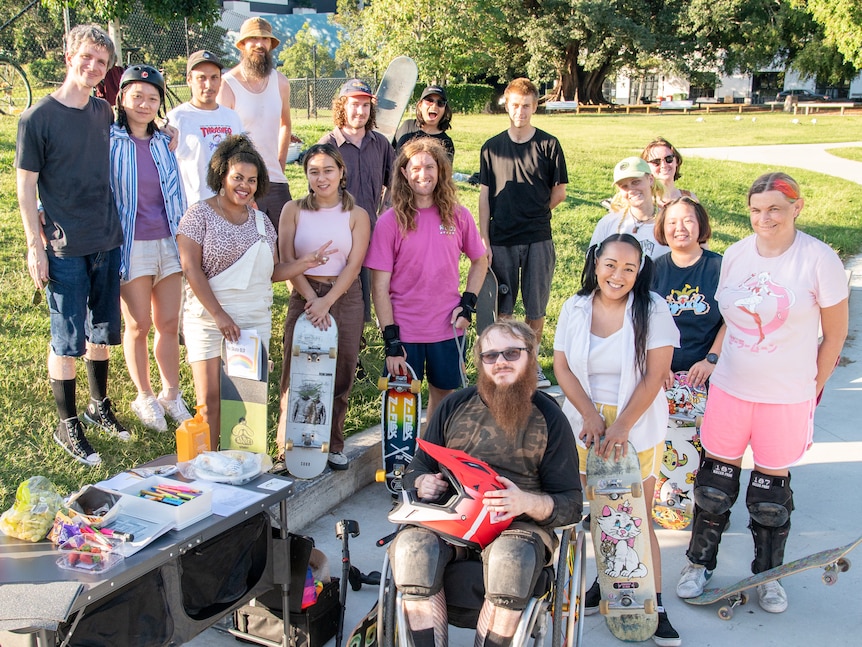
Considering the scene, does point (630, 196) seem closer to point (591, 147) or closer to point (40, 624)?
point (40, 624)

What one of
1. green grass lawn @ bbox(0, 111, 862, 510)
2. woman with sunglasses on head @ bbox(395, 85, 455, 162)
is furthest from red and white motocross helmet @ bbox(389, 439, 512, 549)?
woman with sunglasses on head @ bbox(395, 85, 455, 162)

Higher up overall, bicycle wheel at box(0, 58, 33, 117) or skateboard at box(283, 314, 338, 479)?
A: bicycle wheel at box(0, 58, 33, 117)

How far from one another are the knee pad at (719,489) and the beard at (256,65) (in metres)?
3.88

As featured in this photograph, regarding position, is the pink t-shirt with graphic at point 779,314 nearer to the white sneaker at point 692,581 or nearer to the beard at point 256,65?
the white sneaker at point 692,581

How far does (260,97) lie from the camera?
5.41 meters

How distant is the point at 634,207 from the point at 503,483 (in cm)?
258

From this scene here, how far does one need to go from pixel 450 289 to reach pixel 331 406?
0.95 m

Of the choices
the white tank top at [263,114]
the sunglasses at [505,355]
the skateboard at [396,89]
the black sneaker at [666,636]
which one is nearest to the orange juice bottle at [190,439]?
the sunglasses at [505,355]

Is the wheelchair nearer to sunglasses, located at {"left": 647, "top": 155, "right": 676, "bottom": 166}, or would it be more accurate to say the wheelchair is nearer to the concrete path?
sunglasses, located at {"left": 647, "top": 155, "right": 676, "bottom": 166}

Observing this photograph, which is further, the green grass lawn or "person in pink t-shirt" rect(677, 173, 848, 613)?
the green grass lawn

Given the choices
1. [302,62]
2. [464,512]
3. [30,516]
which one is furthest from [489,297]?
[302,62]

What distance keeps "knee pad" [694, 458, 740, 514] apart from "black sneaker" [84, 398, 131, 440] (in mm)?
3122

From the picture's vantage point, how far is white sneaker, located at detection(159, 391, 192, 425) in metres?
4.66

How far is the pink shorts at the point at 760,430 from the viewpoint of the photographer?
3.52 meters
